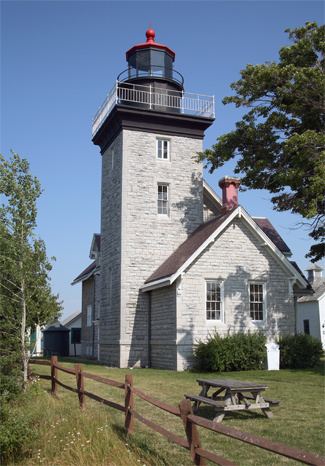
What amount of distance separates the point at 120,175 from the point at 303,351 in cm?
1012

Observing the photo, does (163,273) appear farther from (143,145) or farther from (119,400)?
(119,400)

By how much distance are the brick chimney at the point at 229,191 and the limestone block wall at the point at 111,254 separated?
437 centimetres

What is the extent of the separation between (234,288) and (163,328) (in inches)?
121

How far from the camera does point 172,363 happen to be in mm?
18469

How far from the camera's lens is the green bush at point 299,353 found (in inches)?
719

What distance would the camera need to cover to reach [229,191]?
21859 mm

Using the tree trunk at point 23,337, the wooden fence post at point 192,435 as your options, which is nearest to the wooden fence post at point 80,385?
the tree trunk at point 23,337

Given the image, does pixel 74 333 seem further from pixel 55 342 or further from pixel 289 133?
pixel 289 133

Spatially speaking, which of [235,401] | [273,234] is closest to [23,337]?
[235,401]

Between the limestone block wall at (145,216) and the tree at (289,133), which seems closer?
the tree at (289,133)

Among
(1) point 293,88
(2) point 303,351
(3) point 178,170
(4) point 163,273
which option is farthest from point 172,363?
(1) point 293,88

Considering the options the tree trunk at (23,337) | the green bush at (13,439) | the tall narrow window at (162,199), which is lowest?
the green bush at (13,439)

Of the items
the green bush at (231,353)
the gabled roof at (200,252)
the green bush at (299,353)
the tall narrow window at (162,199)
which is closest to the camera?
the green bush at (231,353)

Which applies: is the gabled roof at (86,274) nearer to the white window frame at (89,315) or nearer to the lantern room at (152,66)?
the white window frame at (89,315)
